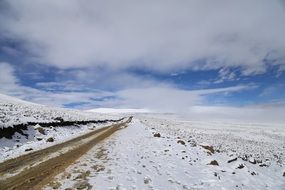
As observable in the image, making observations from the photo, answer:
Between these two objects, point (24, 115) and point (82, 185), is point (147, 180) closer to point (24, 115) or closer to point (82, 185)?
point (82, 185)

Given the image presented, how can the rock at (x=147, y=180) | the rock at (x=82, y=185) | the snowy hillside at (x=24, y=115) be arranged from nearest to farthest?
1. the rock at (x=82, y=185)
2. the rock at (x=147, y=180)
3. the snowy hillside at (x=24, y=115)

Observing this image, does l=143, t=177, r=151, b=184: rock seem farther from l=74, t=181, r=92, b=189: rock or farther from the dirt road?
the dirt road

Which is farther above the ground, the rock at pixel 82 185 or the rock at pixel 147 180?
the rock at pixel 147 180

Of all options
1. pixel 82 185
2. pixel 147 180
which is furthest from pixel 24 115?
pixel 147 180

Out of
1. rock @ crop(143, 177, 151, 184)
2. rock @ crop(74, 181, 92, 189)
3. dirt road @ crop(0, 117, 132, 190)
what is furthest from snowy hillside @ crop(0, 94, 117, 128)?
rock @ crop(143, 177, 151, 184)

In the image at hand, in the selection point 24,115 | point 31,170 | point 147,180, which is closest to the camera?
point 147,180

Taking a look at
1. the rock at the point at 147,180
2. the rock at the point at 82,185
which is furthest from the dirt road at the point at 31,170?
the rock at the point at 147,180

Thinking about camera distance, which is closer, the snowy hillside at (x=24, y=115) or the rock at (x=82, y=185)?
the rock at (x=82, y=185)

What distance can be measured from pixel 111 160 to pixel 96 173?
3099 mm

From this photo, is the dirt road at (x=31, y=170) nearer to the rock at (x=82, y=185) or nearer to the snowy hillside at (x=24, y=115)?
the rock at (x=82, y=185)

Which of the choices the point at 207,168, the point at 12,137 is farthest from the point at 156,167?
the point at 12,137

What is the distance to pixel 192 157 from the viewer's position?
15922mm

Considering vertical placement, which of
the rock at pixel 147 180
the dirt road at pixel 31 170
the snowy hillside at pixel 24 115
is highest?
the snowy hillside at pixel 24 115

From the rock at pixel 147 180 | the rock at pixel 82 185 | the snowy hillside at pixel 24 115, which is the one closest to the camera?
the rock at pixel 82 185
